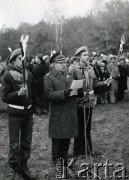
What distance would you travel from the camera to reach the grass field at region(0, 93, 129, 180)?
694cm

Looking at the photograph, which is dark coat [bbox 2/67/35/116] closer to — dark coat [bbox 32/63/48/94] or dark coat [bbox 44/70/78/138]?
dark coat [bbox 44/70/78/138]

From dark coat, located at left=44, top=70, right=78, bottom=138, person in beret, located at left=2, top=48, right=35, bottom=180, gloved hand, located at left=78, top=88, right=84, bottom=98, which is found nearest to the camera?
person in beret, located at left=2, top=48, right=35, bottom=180

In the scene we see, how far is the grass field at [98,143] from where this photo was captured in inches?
273

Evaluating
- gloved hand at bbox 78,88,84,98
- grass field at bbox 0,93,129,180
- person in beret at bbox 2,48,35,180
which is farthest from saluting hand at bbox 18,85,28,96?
grass field at bbox 0,93,129,180

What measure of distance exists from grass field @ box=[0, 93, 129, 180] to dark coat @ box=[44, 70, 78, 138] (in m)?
0.74

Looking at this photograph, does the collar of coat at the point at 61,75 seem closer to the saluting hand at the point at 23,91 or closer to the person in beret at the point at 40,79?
the saluting hand at the point at 23,91

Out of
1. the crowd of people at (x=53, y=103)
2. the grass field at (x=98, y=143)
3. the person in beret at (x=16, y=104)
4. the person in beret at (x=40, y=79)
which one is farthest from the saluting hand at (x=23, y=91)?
the person in beret at (x=40, y=79)

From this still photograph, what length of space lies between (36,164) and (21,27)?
51519 mm

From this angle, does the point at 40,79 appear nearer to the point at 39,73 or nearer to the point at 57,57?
the point at 39,73

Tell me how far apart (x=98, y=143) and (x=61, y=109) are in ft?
8.45

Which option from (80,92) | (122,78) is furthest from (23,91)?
(122,78)

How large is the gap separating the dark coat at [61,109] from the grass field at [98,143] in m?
0.74

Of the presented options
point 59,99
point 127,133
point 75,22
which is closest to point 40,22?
point 75,22

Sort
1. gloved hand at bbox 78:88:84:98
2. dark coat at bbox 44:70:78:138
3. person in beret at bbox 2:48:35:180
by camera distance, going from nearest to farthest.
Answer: person in beret at bbox 2:48:35:180 → dark coat at bbox 44:70:78:138 → gloved hand at bbox 78:88:84:98
